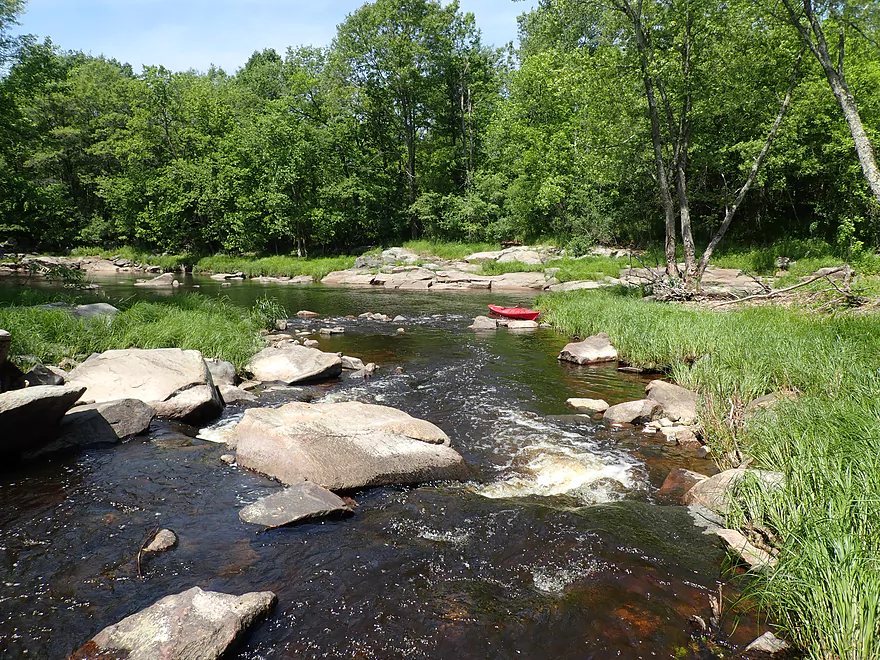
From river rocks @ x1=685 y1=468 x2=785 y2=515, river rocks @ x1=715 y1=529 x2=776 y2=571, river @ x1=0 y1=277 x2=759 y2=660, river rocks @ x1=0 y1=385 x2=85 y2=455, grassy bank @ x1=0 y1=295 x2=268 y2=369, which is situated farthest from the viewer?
grassy bank @ x1=0 y1=295 x2=268 y2=369

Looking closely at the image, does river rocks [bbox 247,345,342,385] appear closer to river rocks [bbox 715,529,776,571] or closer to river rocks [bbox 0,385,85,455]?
river rocks [bbox 0,385,85,455]

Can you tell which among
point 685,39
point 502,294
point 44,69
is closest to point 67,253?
point 44,69

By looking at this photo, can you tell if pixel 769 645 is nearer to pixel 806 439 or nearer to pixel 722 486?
pixel 722 486

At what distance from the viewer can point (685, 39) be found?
18.1 metres

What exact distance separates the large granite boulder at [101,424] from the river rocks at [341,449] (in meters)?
1.60

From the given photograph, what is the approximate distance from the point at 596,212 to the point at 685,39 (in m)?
17.0

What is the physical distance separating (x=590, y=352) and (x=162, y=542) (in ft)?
34.2

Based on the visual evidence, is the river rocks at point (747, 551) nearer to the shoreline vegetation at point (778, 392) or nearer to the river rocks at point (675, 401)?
the shoreline vegetation at point (778, 392)

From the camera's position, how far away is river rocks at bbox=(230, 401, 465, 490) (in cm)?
596

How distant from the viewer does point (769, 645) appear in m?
3.40

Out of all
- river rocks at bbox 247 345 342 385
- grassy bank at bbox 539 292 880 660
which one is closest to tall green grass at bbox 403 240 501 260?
grassy bank at bbox 539 292 880 660

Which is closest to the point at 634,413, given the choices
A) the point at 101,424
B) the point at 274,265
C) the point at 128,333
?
the point at 101,424

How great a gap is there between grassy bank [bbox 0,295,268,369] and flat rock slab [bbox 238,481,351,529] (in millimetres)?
6299

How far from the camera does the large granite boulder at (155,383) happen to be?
26.1ft
